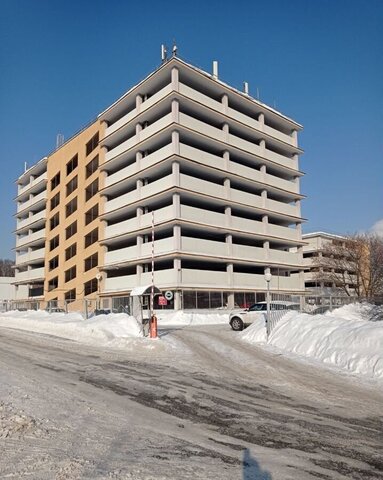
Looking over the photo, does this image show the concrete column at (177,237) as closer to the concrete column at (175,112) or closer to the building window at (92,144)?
the concrete column at (175,112)

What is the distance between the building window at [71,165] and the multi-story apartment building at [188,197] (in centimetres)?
129

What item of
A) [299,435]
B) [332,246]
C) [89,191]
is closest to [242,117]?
[89,191]

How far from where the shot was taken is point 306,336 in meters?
15.9

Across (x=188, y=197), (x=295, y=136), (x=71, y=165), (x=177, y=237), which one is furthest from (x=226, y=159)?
(x=71, y=165)

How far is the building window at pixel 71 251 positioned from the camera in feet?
177

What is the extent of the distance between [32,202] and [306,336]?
60.0 m

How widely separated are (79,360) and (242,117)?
4021 centimetres

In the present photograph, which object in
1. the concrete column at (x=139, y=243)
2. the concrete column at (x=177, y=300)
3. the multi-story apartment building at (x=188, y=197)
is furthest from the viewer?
the concrete column at (x=139, y=243)

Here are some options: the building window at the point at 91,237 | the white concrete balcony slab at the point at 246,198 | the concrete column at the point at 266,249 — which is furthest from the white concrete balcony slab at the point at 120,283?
the concrete column at the point at 266,249

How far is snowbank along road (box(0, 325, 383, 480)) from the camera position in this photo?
4.79 meters

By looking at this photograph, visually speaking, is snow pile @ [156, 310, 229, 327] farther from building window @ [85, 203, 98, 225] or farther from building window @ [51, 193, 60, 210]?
building window @ [51, 193, 60, 210]

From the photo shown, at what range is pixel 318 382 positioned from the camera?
10.8m

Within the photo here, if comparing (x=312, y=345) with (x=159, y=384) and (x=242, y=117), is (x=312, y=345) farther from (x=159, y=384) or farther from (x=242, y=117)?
(x=242, y=117)

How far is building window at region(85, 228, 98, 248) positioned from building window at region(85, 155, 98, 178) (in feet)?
24.4
